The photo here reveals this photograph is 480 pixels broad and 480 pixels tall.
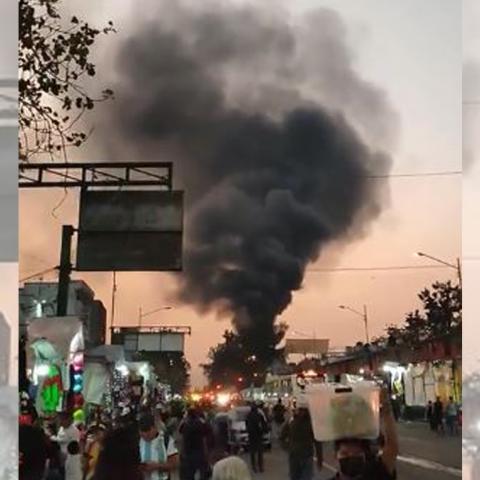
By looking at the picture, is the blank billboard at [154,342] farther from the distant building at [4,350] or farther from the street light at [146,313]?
the distant building at [4,350]

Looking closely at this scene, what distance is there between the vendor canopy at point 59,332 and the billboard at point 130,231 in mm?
212

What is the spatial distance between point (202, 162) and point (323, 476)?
1253 mm

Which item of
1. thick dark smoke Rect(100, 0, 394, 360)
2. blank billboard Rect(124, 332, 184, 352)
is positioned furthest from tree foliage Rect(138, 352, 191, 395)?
thick dark smoke Rect(100, 0, 394, 360)

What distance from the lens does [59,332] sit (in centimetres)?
318

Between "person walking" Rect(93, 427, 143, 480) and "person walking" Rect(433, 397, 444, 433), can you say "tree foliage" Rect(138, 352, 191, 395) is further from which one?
"person walking" Rect(433, 397, 444, 433)

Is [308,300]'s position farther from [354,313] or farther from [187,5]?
[187,5]

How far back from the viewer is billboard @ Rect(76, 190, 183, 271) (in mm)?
3111

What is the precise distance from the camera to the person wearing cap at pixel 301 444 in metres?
3.18

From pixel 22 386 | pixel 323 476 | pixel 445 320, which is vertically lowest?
pixel 323 476

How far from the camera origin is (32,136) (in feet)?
10.6

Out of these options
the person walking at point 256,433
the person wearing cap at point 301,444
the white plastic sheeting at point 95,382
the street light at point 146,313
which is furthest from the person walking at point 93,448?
the person wearing cap at point 301,444

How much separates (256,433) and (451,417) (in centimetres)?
73

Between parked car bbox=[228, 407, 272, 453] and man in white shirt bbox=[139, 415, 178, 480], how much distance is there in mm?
221

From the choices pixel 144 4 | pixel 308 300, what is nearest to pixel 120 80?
pixel 144 4
